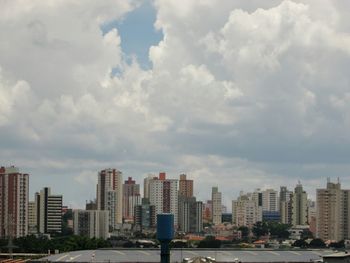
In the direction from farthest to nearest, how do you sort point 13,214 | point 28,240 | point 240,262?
point 13,214, point 28,240, point 240,262

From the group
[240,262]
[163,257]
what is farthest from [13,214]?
[163,257]

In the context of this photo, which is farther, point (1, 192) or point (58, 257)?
point (1, 192)

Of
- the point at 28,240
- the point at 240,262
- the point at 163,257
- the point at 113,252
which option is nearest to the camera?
the point at 163,257

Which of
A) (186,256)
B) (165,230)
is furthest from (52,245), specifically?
(165,230)

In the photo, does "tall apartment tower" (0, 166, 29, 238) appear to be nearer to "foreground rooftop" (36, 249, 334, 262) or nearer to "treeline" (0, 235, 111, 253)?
"treeline" (0, 235, 111, 253)

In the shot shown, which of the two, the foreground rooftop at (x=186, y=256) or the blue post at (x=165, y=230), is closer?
the blue post at (x=165, y=230)

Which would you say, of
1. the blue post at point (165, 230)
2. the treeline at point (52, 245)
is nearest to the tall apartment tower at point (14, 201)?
the treeline at point (52, 245)

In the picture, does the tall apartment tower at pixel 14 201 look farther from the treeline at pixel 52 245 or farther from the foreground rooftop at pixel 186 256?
the foreground rooftop at pixel 186 256

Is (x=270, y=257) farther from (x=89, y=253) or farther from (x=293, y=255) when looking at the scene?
(x=89, y=253)

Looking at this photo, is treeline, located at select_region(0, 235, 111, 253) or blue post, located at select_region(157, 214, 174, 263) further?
treeline, located at select_region(0, 235, 111, 253)

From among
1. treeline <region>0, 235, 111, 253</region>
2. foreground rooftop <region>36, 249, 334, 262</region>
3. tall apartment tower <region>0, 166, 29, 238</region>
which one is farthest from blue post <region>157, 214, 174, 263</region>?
tall apartment tower <region>0, 166, 29, 238</region>
